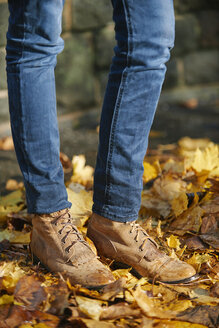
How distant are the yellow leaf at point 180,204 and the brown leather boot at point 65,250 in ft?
1.66

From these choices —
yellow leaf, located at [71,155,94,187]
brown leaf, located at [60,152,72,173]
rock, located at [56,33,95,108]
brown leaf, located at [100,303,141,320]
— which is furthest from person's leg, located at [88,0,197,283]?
rock, located at [56,33,95,108]

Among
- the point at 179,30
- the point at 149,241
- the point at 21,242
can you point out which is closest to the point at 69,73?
the point at 179,30

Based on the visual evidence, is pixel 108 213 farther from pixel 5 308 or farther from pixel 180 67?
pixel 180 67

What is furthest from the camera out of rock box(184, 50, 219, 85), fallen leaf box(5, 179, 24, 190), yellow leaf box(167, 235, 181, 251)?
rock box(184, 50, 219, 85)

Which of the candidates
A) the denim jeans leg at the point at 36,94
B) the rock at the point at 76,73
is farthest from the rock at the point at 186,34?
the denim jeans leg at the point at 36,94

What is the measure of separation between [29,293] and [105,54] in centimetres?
263

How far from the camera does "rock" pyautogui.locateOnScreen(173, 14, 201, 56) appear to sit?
3.97m

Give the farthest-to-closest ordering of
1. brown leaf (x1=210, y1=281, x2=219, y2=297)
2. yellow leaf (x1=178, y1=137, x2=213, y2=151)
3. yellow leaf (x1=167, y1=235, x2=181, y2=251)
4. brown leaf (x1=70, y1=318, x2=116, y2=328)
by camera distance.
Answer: yellow leaf (x1=178, y1=137, x2=213, y2=151), yellow leaf (x1=167, y1=235, x2=181, y2=251), brown leaf (x1=210, y1=281, x2=219, y2=297), brown leaf (x1=70, y1=318, x2=116, y2=328)

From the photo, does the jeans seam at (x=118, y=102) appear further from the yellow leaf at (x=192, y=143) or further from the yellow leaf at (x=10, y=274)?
the yellow leaf at (x=192, y=143)

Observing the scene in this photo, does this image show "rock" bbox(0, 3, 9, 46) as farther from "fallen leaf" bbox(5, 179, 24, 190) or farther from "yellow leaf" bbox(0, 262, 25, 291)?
"yellow leaf" bbox(0, 262, 25, 291)

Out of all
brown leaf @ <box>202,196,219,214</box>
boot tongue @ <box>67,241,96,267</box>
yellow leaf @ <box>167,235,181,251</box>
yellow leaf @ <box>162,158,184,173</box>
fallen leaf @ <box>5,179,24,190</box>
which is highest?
boot tongue @ <box>67,241,96,267</box>

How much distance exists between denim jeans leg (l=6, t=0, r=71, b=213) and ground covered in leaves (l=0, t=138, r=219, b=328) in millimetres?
271

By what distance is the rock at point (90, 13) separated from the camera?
3299 mm

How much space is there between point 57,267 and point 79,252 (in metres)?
0.09
